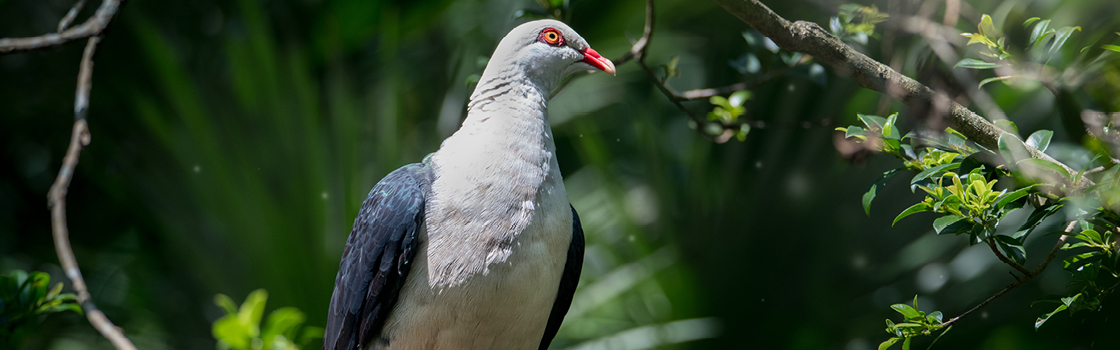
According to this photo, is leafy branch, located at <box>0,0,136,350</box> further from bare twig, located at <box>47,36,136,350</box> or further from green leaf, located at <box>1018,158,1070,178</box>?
green leaf, located at <box>1018,158,1070,178</box>

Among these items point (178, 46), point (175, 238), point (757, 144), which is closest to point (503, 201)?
point (757, 144)

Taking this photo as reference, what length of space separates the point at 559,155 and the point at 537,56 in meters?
1.90

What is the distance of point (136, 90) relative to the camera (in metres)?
3.10

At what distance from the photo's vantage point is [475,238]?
1.33 meters

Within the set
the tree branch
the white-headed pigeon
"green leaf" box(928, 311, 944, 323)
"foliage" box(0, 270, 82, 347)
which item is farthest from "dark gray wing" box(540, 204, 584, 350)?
"foliage" box(0, 270, 82, 347)

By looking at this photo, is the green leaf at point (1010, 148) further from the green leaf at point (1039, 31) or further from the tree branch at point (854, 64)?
the green leaf at point (1039, 31)

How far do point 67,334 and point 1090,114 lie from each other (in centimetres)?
416

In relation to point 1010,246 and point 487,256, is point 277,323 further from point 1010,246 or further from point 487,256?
point 1010,246

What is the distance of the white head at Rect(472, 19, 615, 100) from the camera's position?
4.91 feet

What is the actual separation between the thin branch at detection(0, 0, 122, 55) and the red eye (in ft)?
3.07

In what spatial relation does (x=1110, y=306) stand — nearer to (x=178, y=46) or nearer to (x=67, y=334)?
(x=178, y=46)

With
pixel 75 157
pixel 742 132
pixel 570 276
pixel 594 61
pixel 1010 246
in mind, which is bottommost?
pixel 742 132

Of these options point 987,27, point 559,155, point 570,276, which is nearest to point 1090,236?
point 987,27

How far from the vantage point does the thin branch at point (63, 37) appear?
1.18 metres
